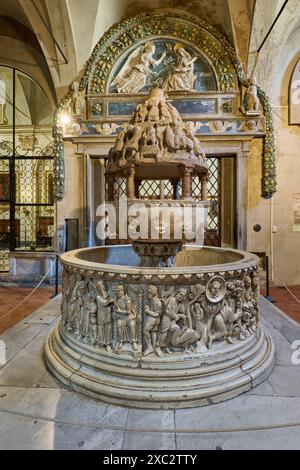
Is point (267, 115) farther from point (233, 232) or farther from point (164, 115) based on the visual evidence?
point (164, 115)

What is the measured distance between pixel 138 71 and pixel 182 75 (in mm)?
1129

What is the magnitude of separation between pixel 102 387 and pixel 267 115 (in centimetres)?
699

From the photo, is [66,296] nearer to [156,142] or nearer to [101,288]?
[101,288]

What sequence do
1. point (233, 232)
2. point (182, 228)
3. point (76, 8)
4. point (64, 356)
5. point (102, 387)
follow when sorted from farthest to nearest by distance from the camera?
point (233, 232)
point (76, 8)
point (182, 228)
point (64, 356)
point (102, 387)

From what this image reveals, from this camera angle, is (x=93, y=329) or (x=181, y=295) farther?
(x=93, y=329)

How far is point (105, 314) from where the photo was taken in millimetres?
2666

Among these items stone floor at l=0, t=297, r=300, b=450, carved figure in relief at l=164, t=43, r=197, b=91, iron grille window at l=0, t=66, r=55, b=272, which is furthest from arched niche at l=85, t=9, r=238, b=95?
stone floor at l=0, t=297, r=300, b=450

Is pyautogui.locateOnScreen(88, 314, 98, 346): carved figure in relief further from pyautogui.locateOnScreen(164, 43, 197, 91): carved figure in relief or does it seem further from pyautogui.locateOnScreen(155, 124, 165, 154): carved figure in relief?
pyautogui.locateOnScreen(164, 43, 197, 91): carved figure in relief

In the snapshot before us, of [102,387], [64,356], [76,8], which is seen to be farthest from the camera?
[76,8]

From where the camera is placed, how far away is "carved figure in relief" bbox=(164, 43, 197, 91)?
23.1 feet

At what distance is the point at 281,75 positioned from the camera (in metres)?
7.17

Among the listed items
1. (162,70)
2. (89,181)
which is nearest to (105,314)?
(89,181)
